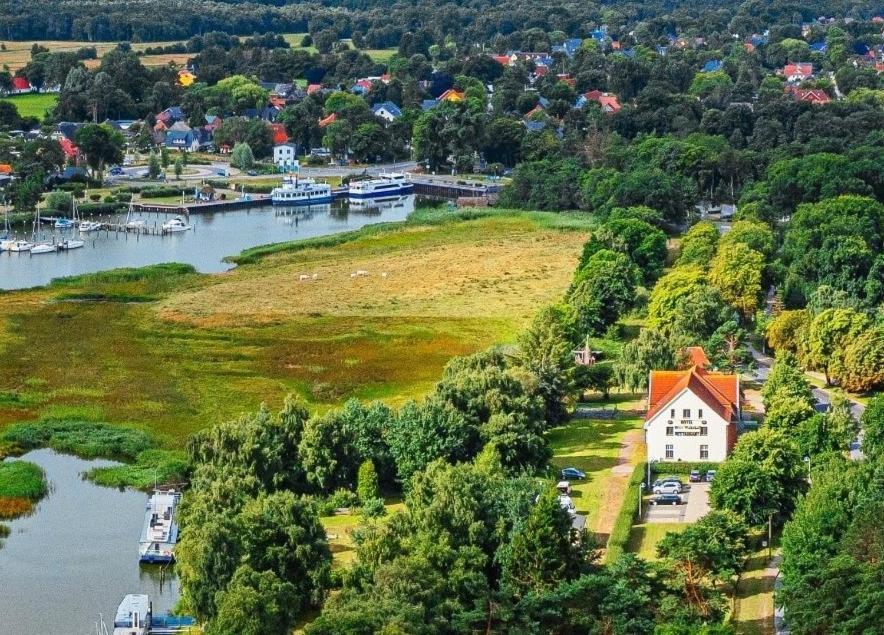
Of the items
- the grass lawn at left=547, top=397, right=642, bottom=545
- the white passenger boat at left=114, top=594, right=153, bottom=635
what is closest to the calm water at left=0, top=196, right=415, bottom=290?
the grass lawn at left=547, top=397, right=642, bottom=545

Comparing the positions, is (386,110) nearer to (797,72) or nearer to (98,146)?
(98,146)

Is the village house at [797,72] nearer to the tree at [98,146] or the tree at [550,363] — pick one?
the tree at [98,146]

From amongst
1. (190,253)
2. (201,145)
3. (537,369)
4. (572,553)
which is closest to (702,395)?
(537,369)

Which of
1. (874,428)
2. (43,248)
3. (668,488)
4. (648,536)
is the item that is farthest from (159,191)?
(648,536)

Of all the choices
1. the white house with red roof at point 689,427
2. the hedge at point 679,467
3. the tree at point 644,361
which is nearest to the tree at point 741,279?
the tree at point 644,361

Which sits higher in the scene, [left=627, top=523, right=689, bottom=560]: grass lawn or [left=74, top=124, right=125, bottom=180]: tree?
[left=74, top=124, right=125, bottom=180]: tree

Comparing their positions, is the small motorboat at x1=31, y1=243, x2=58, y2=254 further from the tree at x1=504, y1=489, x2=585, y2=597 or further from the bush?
the tree at x1=504, y1=489, x2=585, y2=597
